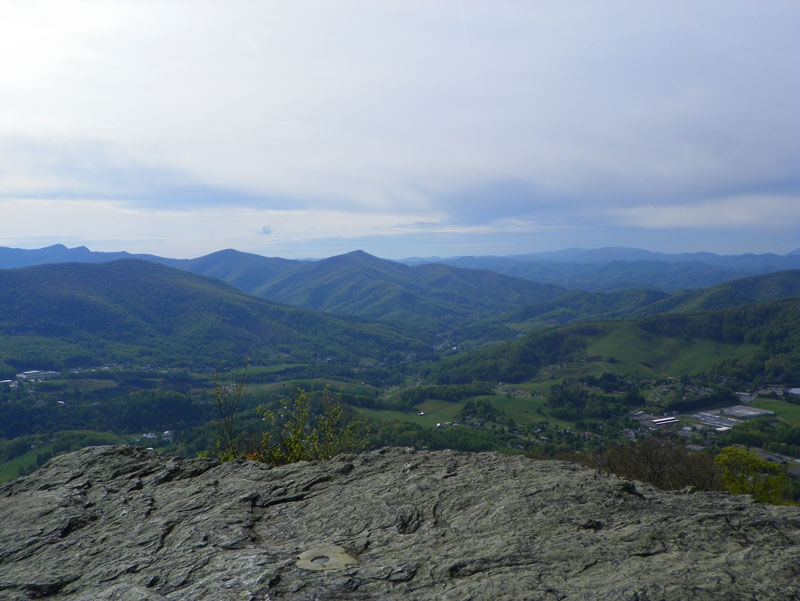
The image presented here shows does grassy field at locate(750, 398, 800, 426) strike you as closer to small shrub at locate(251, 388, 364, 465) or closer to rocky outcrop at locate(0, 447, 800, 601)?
small shrub at locate(251, 388, 364, 465)

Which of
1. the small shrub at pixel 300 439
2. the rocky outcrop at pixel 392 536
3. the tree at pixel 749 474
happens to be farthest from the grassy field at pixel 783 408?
the rocky outcrop at pixel 392 536

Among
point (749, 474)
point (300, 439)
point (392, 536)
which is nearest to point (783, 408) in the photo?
point (749, 474)

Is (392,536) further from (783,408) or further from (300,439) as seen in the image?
(783,408)

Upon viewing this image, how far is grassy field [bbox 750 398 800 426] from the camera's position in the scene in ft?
395

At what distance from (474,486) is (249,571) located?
7.01m

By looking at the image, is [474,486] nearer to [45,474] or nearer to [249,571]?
[249,571]

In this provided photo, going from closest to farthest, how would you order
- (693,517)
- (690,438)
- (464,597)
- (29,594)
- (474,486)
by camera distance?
(464,597)
(29,594)
(693,517)
(474,486)
(690,438)

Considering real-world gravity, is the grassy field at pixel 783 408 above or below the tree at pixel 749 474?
below

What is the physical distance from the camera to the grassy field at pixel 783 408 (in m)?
120

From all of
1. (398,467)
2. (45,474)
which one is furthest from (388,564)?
(45,474)

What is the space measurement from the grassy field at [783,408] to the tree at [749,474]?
11716 centimetres

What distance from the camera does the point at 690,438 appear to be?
10644 cm

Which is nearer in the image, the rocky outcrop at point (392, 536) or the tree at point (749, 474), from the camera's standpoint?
the rocky outcrop at point (392, 536)

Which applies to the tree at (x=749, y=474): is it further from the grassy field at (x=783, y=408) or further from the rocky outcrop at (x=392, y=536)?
the grassy field at (x=783, y=408)
